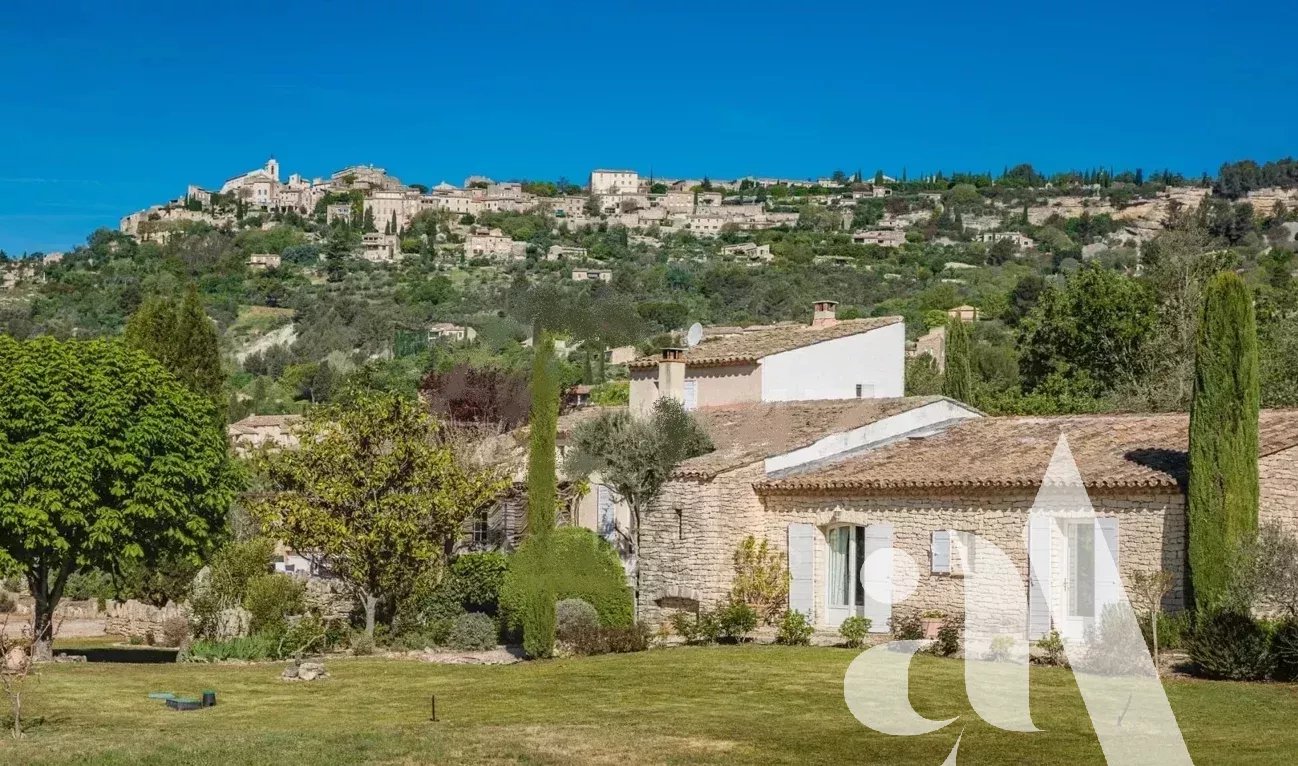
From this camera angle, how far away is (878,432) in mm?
31047

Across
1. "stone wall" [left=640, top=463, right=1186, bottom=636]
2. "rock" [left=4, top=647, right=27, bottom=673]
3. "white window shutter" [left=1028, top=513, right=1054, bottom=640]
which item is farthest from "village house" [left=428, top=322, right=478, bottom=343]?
"rock" [left=4, top=647, right=27, bottom=673]

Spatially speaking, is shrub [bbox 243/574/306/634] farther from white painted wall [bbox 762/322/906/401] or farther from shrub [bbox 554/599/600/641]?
white painted wall [bbox 762/322/906/401]

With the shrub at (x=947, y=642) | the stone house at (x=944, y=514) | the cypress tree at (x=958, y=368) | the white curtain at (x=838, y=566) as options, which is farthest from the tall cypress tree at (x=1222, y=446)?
the cypress tree at (x=958, y=368)

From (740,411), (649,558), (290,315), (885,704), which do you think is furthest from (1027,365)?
(290,315)

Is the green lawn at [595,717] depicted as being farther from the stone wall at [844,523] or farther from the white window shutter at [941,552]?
the stone wall at [844,523]

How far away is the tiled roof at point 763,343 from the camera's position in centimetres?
3644

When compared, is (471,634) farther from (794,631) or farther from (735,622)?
(794,631)

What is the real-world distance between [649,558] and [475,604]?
4.35 metres

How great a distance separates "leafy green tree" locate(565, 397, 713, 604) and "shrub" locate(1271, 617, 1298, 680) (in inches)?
462

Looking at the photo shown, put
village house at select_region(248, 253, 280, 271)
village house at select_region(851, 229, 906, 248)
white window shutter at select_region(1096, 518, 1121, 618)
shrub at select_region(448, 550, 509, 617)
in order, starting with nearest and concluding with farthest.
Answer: white window shutter at select_region(1096, 518, 1121, 618)
shrub at select_region(448, 550, 509, 617)
village house at select_region(851, 229, 906, 248)
village house at select_region(248, 253, 280, 271)

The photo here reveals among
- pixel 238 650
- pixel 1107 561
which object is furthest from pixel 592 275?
pixel 1107 561

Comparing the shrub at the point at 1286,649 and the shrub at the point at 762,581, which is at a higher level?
the shrub at the point at 762,581

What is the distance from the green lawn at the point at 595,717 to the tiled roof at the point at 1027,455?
137 inches

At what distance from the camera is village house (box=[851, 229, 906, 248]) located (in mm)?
144000
